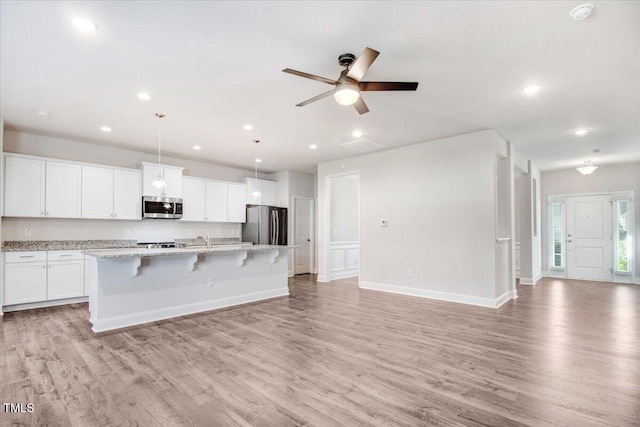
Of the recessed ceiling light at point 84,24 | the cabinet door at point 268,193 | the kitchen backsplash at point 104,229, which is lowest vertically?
the kitchen backsplash at point 104,229

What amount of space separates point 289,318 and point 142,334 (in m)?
1.75

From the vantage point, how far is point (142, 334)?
3.73 meters

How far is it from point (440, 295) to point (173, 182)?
5466 millimetres

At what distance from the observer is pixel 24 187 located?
501 centimetres

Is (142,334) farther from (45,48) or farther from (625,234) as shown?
(625,234)

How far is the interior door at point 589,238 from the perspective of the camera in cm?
776

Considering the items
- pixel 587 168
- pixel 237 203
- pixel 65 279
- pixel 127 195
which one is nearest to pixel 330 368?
pixel 65 279

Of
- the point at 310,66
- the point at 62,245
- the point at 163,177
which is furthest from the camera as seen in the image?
the point at 163,177

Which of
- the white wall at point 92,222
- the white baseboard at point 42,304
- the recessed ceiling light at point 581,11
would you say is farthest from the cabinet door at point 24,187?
the recessed ceiling light at point 581,11

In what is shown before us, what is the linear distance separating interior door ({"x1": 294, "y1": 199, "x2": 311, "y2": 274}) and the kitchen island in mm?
2688

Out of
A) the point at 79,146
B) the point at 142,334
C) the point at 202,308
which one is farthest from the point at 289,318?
the point at 79,146

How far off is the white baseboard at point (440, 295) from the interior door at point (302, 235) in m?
2.49

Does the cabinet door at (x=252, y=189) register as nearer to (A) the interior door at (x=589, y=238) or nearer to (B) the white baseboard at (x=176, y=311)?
(B) the white baseboard at (x=176, y=311)

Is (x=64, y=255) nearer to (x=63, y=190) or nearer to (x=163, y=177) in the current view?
(x=63, y=190)
